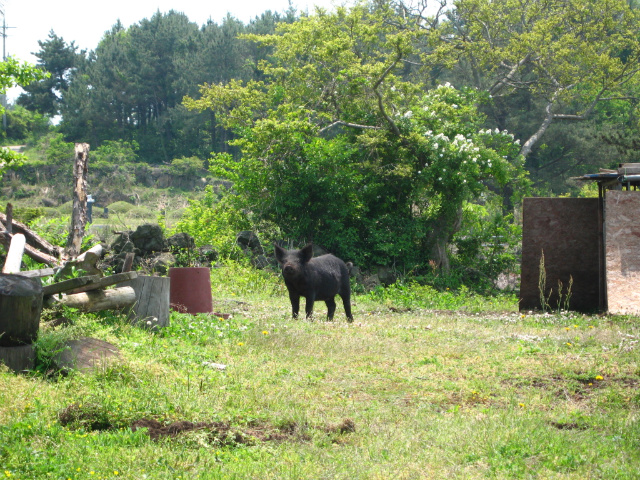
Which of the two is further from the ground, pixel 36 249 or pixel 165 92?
pixel 165 92

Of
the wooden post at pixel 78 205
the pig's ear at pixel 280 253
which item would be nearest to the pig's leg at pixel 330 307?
the pig's ear at pixel 280 253

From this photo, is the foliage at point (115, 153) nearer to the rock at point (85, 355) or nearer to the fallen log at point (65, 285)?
the fallen log at point (65, 285)

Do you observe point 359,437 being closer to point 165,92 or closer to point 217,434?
point 217,434

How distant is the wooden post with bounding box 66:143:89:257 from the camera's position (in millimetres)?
14527

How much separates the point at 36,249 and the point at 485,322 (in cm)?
847

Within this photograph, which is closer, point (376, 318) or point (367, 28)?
point (376, 318)

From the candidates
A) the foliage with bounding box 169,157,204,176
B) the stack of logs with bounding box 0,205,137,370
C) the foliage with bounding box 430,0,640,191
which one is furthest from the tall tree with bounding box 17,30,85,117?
the stack of logs with bounding box 0,205,137,370

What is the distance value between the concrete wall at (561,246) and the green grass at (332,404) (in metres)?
3.60

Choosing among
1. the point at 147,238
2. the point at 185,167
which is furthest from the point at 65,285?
the point at 185,167

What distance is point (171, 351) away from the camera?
8.05 metres

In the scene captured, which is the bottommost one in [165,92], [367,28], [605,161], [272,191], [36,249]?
[36,249]

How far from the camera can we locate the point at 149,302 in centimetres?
915

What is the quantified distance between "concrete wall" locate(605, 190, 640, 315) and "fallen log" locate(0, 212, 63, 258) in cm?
→ 1054

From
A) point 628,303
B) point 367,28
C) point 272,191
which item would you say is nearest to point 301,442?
point 628,303
